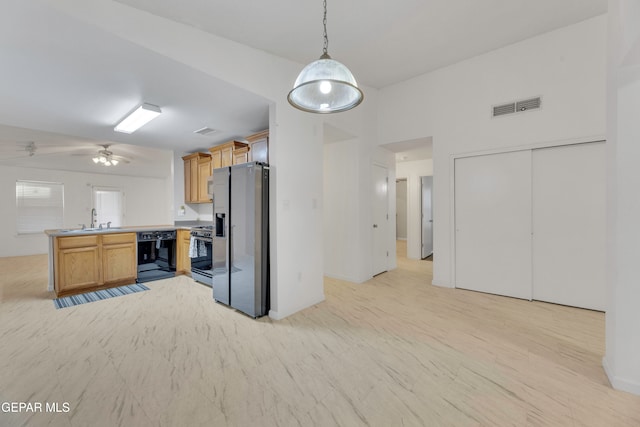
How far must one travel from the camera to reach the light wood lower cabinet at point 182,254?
480cm

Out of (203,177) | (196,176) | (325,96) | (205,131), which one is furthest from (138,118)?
(325,96)

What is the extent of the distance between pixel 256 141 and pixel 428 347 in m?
3.23

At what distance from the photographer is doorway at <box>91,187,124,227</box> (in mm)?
8180

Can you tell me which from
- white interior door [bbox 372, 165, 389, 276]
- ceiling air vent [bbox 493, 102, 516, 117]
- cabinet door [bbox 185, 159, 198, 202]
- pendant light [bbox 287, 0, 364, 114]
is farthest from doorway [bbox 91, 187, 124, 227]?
ceiling air vent [bbox 493, 102, 516, 117]

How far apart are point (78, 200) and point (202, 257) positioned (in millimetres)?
6419

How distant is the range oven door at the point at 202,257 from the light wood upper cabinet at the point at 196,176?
1.09 m

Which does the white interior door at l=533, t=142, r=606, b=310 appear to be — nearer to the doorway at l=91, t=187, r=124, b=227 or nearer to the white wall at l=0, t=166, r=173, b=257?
the white wall at l=0, t=166, r=173, b=257

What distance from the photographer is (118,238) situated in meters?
4.19

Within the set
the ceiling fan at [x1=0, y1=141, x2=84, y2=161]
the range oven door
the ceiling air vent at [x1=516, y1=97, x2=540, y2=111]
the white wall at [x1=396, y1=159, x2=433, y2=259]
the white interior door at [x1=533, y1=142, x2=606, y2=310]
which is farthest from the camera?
the white wall at [x1=396, y1=159, x2=433, y2=259]

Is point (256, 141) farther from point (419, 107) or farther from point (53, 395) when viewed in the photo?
point (53, 395)

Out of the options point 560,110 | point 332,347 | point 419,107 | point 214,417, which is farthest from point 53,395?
point 560,110

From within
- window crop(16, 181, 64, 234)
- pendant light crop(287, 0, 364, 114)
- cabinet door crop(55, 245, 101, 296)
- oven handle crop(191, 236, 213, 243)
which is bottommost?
cabinet door crop(55, 245, 101, 296)

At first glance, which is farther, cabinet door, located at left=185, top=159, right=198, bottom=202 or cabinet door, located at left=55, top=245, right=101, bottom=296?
cabinet door, located at left=185, top=159, right=198, bottom=202

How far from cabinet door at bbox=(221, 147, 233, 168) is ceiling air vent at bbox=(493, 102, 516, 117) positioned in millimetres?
4068
